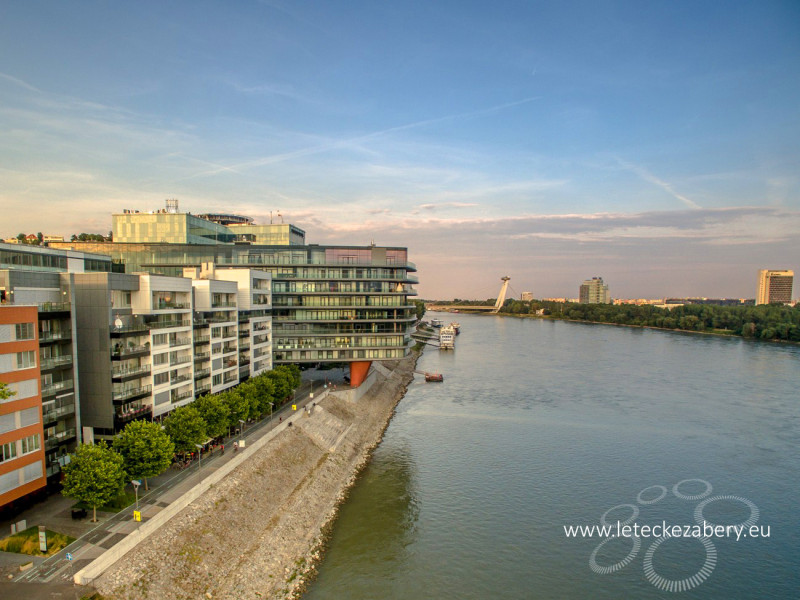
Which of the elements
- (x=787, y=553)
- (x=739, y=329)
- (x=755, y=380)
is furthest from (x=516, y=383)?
(x=739, y=329)

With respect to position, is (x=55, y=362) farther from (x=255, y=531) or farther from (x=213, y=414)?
(x=255, y=531)

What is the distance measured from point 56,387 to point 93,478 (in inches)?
277

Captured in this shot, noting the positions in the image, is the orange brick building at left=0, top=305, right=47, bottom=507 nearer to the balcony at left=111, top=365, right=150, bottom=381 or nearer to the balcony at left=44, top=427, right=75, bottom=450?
the balcony at left=44, top=427, right=75, bottom=450

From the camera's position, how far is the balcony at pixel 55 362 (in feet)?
87.5

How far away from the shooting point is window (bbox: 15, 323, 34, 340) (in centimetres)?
2430

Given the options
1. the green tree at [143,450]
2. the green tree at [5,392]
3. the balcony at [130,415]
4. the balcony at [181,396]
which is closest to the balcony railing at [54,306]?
the green tree at [5,392]

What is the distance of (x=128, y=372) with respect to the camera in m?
32.0

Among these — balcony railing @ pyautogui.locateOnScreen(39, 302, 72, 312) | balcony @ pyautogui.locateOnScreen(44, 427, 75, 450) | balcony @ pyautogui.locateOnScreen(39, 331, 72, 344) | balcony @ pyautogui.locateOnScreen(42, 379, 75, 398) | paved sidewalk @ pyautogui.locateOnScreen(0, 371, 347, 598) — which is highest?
balcony railing @ pyautogui.locateOnScreen(39, 302, 72, 312)

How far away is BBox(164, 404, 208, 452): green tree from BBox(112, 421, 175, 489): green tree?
2947 millimetres

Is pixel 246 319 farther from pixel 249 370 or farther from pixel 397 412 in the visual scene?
pixel 397 412

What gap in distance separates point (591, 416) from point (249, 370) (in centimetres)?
3615

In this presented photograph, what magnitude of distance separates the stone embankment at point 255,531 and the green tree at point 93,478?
130 inches

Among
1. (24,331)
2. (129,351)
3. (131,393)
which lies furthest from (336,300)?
(24,331)

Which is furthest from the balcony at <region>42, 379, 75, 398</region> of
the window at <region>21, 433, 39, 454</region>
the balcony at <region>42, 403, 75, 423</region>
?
the window at <region>21, 433, 39, 454</region>
